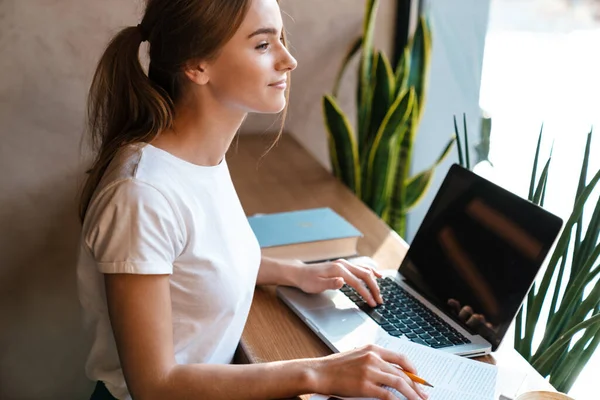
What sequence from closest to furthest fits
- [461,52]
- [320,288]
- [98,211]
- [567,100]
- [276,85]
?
[98,211] < [276,85] < [320,288] < [567,100] < [461,52]

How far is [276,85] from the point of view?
1126 mm

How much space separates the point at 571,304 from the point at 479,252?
18 cm

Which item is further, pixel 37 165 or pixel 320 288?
pixel 37 165

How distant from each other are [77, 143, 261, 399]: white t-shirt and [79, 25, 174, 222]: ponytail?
0.15 ft

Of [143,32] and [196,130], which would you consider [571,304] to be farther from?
[143,32]

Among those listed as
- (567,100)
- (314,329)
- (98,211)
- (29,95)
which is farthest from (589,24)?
(29,95)

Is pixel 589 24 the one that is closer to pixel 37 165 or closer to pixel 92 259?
pixel 92 259

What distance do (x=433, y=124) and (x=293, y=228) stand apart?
3.38 feet

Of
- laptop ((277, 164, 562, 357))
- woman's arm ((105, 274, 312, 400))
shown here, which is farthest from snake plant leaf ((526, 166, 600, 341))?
woman's arm ((105, 274, 312, 400))

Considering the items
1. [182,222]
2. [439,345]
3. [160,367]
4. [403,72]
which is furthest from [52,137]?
[439,345]

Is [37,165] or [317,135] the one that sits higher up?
[317,135]

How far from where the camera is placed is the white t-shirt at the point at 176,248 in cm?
99

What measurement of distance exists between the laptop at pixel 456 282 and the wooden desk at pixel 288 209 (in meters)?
0.03

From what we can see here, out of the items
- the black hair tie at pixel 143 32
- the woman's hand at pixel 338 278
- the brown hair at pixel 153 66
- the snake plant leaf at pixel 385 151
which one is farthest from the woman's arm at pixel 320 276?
the snake plant leaf at pixel 385 151
